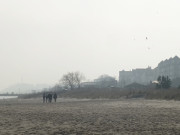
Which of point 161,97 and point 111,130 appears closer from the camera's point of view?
point 111,130

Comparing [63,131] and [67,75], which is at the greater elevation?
[67,75]

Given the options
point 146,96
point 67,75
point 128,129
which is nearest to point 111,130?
point 128,129

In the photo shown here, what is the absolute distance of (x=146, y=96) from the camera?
222 feet

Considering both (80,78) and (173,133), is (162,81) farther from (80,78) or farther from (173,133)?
(80,78)

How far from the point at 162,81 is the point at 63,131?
60.3 meters

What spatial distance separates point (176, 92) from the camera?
57.2 metres

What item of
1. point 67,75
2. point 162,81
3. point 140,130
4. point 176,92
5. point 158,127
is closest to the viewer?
point 140,130

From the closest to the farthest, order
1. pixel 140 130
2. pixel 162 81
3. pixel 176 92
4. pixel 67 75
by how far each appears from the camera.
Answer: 1. pixel 140 130
2. pixel 176 92
3. pixel 162 81
4. pixel 67 75

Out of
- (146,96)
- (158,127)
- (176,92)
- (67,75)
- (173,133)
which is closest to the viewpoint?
(173,133)

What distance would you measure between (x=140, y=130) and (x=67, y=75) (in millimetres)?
163069

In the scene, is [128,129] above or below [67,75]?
below

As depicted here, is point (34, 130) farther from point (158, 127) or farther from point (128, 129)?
point (158, 127)

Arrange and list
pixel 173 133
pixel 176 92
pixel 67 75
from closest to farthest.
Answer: pixel 173 133, pixel 176 92, pixel 67 75

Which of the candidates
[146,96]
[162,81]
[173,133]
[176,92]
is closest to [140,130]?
[173,133]
